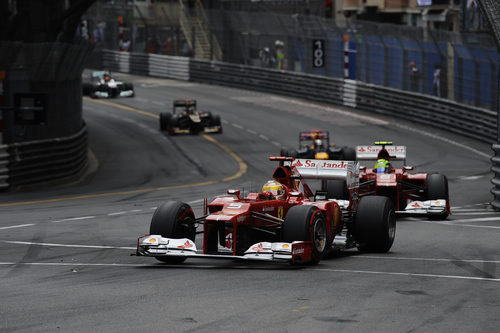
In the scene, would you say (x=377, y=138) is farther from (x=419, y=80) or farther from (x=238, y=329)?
(x=238, y=329)

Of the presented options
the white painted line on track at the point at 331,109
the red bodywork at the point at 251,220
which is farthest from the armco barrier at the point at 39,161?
the white painted line on track at the point at 331,109

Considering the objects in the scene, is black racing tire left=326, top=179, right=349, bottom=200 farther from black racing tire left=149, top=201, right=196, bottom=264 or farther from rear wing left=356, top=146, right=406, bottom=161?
black racing tire left=149, top=201, right=196, bottom=264

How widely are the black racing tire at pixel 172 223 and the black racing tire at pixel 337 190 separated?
14.9 feet

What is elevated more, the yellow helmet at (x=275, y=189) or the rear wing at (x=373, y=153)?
the yellow helmet at (x=275, y=189)

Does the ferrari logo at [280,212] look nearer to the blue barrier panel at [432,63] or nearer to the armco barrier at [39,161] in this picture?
the armco barrier at [39,161]

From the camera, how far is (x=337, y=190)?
17.8m

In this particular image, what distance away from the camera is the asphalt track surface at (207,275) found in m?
9.48

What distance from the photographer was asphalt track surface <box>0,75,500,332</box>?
9484 mm

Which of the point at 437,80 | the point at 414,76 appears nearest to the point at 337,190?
the point at 437,80

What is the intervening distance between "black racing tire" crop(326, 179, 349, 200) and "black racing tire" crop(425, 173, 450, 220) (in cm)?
313

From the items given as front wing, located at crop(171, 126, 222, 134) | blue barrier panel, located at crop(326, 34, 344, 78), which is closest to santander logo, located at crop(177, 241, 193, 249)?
front wing, located at crop(171, 126, 222, 134)

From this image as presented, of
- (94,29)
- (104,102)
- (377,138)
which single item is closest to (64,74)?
(377,138)

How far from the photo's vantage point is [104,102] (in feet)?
168

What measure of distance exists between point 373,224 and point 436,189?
6.20 meters
